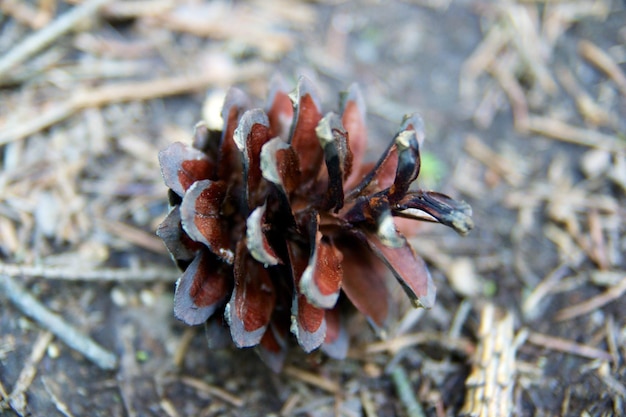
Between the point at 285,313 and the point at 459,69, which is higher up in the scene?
the point at 459,69

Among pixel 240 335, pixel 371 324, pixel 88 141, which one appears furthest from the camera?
pixel 88 141

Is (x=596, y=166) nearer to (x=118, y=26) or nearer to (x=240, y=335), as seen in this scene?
(x=240, y=335)

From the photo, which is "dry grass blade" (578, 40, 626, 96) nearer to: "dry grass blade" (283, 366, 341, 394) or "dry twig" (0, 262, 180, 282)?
"dry grass blade" (283, 366, 341, 394)

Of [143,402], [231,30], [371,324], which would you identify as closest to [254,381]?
[143,402]

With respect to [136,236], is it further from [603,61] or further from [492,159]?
[603,61]

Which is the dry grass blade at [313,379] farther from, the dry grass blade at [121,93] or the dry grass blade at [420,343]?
the dry grass blade at [121,93]

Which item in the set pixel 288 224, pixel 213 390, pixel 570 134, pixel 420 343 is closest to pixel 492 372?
pixel 420 343
